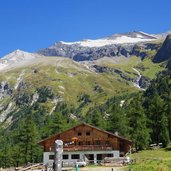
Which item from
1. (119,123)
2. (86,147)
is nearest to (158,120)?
(119,123)

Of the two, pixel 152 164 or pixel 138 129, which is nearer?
pixel 152 164

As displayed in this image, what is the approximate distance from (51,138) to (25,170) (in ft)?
67.1

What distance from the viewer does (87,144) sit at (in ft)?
267

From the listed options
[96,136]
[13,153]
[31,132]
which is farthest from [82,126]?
[13,153]

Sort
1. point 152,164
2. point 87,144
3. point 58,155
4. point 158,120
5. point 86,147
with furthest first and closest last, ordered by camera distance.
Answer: point 158,120
point 87,144
point 86,147
point 152,164
point 58,155

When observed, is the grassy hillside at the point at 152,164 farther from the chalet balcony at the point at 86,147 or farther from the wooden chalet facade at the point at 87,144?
the chalet balcony at the point at 86,147

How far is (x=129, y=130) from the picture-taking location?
92.8 meters

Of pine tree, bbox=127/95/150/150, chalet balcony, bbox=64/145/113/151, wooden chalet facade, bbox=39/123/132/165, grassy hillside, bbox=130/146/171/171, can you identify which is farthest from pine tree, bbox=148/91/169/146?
grassy hillside, bbox=130/146/171/171

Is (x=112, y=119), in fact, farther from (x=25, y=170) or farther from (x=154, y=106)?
(x=25, y=170)

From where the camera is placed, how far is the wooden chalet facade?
79250 millimetres

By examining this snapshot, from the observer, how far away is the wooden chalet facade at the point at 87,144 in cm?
7925

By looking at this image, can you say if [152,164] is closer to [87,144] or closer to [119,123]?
[87,144]

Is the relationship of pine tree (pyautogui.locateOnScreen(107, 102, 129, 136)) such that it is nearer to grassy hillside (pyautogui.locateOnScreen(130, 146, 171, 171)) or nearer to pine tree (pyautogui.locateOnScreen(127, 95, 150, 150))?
pine tree (pyautogui.locateOnScreen(127, 95, 150, 150))

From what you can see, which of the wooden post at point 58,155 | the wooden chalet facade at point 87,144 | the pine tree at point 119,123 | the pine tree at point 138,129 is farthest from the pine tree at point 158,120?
the wooden post at point 58,155
